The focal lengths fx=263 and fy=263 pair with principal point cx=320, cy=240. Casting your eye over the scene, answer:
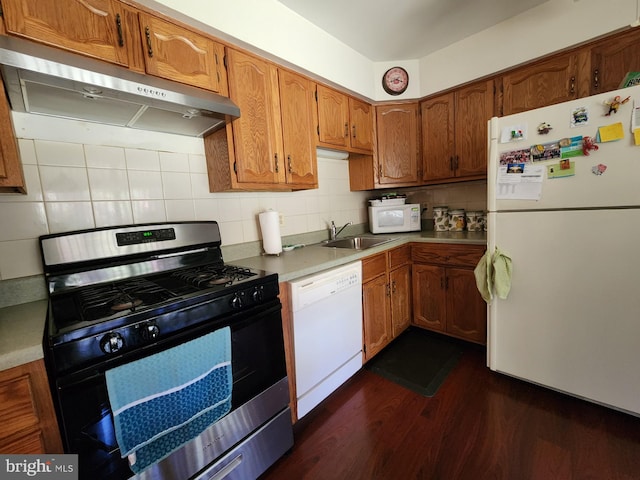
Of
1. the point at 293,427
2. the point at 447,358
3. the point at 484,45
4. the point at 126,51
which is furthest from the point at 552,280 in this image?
the point at 126,51

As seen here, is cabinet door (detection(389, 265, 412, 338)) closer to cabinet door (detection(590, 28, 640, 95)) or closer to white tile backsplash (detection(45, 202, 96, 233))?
cabinet door (detection(590, 28, 640, 95))

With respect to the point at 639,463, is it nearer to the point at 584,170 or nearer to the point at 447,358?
the point at 447,358

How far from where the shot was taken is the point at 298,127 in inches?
69.1

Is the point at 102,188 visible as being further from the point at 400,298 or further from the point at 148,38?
the point at 400,298

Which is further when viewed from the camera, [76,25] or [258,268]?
[258,268]

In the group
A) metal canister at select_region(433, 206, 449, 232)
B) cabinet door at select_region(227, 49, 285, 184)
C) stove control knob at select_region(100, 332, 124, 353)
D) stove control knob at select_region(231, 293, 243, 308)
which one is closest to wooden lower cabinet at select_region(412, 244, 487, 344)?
metal canister at select_region(433, 206, 449, 232)

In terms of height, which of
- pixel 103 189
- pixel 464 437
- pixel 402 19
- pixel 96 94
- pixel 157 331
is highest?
pixel 402 19

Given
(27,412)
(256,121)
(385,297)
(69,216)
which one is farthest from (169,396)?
(385,297)

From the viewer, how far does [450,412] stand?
4.87 ft

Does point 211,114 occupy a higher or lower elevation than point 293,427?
higher

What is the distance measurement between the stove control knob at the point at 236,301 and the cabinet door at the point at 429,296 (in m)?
1.66

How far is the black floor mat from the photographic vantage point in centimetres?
175

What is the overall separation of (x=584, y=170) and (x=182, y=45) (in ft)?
6.63

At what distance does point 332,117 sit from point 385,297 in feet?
4.71
